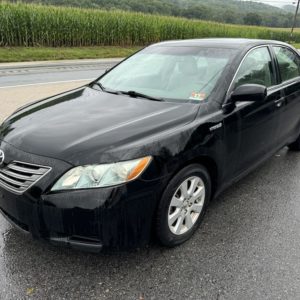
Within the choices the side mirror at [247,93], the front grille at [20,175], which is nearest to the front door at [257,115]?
the side mirror at [247,93]

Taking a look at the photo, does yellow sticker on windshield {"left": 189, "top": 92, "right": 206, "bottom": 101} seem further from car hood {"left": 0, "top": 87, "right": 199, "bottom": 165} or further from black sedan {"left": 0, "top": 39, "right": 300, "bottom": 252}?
car hood {"left": 0, "top": 87, "right": 199, "bottom": 165}

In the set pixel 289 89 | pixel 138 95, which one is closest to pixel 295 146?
pixel 289 89

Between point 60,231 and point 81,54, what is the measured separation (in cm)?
1780

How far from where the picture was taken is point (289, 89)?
4.19 m

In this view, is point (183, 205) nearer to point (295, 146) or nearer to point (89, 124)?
point (89, 124)

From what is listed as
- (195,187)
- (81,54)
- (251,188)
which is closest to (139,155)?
(195,187)

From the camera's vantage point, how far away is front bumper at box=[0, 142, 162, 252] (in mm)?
2266

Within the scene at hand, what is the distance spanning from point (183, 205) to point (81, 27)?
67.4ft

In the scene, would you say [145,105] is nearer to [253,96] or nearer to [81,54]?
[253,96]

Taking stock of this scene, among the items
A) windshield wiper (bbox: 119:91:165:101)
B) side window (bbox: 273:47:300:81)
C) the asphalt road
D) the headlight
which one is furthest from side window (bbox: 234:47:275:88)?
the headlight

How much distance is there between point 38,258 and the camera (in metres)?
2.71

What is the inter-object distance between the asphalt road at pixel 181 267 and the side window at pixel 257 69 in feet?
4.38

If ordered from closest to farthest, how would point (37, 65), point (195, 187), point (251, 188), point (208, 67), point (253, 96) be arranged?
point (195, 187), point (253, 96), point (208, 67), point (251, 188), point (37, 65)

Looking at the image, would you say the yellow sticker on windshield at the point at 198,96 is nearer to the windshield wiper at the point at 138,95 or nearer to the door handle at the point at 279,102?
the windshield wiper at the point at 138,95
